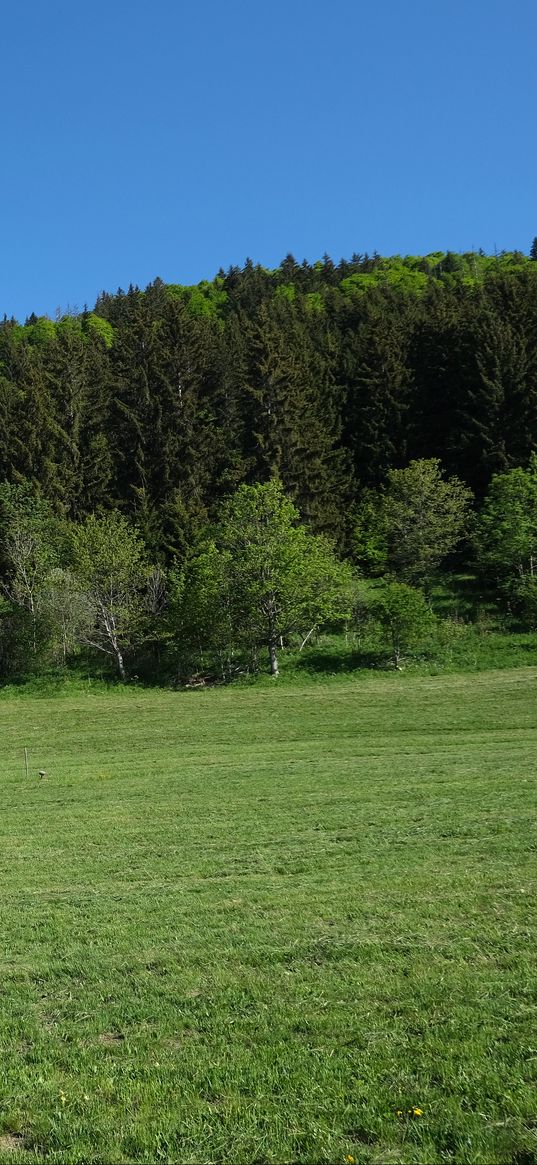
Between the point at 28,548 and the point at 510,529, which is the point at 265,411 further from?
the point at 510,529

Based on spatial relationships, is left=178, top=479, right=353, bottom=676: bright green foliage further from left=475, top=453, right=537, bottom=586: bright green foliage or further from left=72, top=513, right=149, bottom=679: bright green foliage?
left=475, top=453, right=537, bottom=586: bright green foliage

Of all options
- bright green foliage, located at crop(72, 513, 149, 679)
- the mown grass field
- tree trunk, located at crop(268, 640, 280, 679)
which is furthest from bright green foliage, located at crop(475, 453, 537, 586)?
the mown grass field

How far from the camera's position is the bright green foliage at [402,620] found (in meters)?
40.6

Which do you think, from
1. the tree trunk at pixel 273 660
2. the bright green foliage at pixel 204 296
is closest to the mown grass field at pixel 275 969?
the tree trunk at pixel 273 660

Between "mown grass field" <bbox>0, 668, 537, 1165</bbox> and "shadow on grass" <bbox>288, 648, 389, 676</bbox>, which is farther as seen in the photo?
"shadow on grass" <bbox>288, 648, 389, 676</bbox>

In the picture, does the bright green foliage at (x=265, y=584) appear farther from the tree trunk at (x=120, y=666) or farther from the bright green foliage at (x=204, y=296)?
the bright green foliage at (x=204, y=296)

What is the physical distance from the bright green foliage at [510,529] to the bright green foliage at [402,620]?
8.17 meters

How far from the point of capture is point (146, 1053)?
6.36 m

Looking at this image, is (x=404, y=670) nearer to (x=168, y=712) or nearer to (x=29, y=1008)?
(x=168, y=712)

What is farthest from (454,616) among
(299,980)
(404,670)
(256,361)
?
(299,980)

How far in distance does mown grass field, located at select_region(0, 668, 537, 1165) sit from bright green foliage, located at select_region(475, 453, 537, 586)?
3008 cm

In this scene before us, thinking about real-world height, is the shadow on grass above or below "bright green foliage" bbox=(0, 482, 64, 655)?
below

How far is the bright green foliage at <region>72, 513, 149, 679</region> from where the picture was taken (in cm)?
4744

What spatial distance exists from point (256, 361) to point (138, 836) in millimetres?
53148
